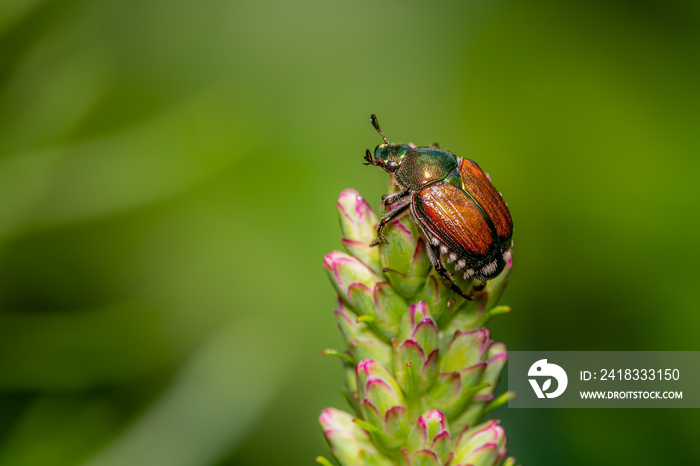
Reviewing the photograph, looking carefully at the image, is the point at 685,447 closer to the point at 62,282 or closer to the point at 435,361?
the point at 435,361

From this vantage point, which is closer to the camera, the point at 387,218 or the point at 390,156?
the point at 387,218

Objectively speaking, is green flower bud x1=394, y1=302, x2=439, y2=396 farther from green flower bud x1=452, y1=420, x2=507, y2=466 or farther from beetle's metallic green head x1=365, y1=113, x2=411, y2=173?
beetle's metallic green head x1=365, y1=113, x2=411, y2=173

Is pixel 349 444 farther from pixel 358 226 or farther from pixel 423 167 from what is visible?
pixel 423 167

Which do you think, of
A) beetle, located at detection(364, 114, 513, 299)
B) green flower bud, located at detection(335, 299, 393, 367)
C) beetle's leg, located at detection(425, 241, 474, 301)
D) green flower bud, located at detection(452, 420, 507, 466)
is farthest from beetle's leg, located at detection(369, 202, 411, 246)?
green flower bud, located at detection(452, 420, 507, 466)

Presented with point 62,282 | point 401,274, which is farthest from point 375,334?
point 62,282

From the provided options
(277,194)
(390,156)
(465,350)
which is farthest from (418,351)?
(277,194)

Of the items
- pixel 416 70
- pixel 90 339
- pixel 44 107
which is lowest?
pixel 90 339
